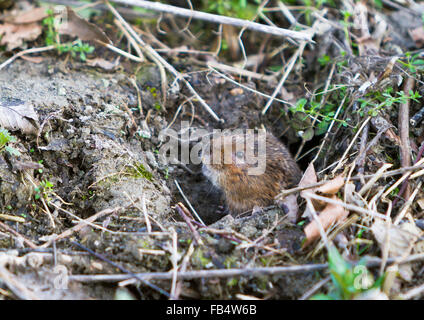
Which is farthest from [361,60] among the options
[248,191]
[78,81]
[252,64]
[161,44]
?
[78,81]

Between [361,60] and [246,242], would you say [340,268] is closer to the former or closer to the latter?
[246,242]

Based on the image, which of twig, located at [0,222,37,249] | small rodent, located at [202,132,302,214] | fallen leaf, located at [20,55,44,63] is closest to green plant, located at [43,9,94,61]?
fallen leaf, located at [20,55,44,63]

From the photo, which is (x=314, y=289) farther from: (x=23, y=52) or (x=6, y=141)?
(x=23, y=52)

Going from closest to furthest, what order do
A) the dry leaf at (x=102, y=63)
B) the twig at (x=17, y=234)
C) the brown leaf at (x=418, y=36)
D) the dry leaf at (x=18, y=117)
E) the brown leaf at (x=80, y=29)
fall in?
the twig at (x=17, y=234) → the dry leaf at (x=18, y=117) → the dry leaf at (x=102, y=63) → the brown leaf at (x=80, y=29) → the brown leaf at (x=418, y=36)

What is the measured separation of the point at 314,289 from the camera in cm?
267

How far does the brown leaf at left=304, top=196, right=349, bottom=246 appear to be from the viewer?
2945 mm

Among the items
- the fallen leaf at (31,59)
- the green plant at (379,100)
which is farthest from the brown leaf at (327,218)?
the fallen leaf at (31,59)

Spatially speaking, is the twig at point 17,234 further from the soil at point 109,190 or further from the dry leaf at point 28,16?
the dry leaf at point 28,16

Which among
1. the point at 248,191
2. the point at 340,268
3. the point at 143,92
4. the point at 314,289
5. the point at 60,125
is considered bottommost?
the point at 314,289

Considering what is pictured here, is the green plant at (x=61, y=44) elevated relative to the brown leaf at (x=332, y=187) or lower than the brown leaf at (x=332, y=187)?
elevated

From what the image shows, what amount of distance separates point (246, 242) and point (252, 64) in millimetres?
2954

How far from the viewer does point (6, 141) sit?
324cm

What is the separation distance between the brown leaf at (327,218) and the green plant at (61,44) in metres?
3.20

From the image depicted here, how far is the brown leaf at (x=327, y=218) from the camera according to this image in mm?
2945
